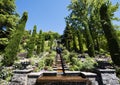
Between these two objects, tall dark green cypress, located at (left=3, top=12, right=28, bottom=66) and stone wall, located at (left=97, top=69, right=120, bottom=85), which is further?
tall dark green cypress, located at (left=3, top=12, right=28, bottom=66)

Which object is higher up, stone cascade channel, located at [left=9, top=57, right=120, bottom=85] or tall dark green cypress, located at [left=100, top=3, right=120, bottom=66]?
tall dark green cypress, located at [left=100, top=3, right=120, bottom=66]

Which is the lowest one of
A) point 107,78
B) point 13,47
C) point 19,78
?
point 107,78

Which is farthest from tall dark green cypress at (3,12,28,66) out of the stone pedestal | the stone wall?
the stone wall

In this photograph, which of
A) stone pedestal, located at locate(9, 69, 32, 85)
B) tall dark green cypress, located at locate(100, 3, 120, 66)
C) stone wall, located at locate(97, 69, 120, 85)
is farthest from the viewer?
tall dark green cypress, located at locate(100, 3, 120, 66)

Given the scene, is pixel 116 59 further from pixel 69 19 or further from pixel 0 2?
pixel 69 19

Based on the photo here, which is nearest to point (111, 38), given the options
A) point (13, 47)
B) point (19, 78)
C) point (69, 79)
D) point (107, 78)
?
point (107, 78)

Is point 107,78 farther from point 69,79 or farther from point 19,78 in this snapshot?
point 19,78

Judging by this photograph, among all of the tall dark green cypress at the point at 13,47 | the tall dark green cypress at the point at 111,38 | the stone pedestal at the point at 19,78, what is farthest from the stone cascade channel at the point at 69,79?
the tall dark green cypress at the point at 13,47

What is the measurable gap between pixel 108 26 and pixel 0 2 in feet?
48.9

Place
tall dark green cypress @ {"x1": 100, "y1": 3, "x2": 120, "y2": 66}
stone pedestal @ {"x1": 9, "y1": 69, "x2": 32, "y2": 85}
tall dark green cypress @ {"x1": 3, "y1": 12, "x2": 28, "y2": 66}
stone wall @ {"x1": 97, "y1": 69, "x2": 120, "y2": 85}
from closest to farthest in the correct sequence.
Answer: stone wall @ {"x1": 97, "y1": 69, "x2": 120, "y2": 85}, stone pedestal @ {"x1": 9, "y1": 69, "x2": 32, "y2": 85}, tall dark green cypress @ {"x1": 100, "y1": 3, "x2": 120, "y2": 66}, tall dark green cypress @ {"x1": 3, "y1": 12, "x2": 28, "y2": 66}

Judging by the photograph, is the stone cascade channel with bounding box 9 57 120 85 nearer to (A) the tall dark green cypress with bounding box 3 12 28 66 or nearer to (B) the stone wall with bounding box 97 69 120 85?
(B) the stone wall with bounding box 97 69 120 85

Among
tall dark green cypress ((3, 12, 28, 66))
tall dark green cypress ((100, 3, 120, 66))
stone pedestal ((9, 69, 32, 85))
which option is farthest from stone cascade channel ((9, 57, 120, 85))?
tall dark green cypress ((3, 12, 28, 66))

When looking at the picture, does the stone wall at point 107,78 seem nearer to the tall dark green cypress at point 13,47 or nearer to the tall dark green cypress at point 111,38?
the tall dark green cypress at point 111,38

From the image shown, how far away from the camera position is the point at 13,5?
73.5ft
